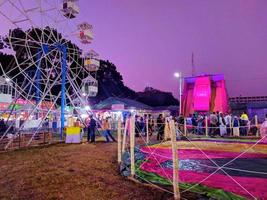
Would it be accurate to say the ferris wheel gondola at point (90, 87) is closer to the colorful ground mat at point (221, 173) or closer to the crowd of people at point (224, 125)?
the crowd of people at point (224, 125)

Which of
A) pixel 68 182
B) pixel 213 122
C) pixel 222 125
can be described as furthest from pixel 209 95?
pixel 68 182

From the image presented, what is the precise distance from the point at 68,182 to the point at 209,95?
1922 cm

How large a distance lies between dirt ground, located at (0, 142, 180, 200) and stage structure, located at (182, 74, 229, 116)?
1601cm

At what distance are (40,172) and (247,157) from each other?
23.9 feet

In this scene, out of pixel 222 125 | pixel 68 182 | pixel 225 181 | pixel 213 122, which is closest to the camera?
pixel 225 181

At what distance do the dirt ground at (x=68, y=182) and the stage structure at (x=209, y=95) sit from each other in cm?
1601

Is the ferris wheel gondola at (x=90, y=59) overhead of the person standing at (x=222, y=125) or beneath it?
overhead

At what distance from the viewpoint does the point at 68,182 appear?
273 inches

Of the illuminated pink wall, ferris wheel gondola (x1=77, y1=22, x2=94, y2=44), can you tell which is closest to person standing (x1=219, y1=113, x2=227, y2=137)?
the illuminated pink wall

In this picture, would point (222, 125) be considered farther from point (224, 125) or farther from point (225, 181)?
point (225, 181)

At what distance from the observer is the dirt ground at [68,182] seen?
5773 millimetres

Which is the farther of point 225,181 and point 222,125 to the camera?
point 222,125

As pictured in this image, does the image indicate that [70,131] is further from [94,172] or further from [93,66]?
[93,66]

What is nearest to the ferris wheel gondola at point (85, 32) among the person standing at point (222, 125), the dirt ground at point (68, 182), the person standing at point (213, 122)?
the person standing at point (213, 122)
